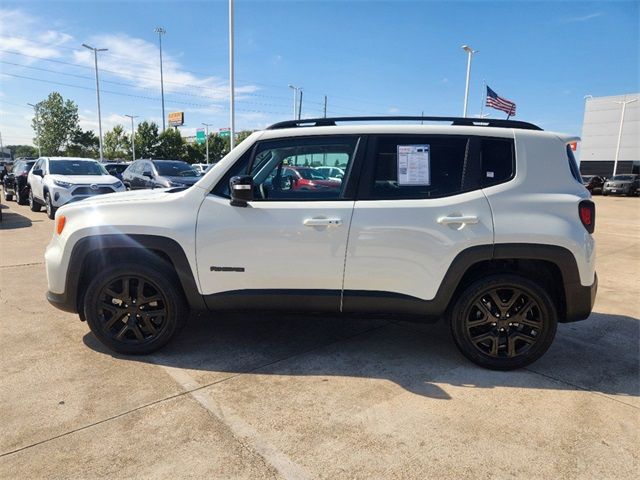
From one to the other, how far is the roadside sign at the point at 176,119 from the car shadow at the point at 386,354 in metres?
92.1

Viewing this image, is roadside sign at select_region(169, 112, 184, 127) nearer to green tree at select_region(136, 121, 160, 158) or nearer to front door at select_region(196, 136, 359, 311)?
green tree at select_region(136, 121, 160, 158)

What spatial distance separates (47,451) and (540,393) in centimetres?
314

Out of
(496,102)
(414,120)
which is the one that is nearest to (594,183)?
(496,102)

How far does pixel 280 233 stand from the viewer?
3332 millimetres

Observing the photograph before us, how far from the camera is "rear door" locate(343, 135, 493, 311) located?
3270mm

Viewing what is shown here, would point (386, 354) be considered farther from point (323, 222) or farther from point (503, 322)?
point (323, 222)

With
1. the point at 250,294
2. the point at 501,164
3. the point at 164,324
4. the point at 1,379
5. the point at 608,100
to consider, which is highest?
the point at 608,100

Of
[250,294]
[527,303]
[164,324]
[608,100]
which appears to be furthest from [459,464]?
[608,100]

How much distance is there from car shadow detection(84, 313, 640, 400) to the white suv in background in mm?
8361

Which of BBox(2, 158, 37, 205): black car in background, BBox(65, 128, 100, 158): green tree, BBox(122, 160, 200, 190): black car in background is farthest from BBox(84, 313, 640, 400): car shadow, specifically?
BBox(65, 128, 100, 158): green tree

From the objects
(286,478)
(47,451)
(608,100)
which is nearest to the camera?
(286,478)

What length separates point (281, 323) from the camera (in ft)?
14.4

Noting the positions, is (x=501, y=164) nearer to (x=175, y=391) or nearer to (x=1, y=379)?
(x=175, y=391)

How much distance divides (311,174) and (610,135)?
58.8 meters
